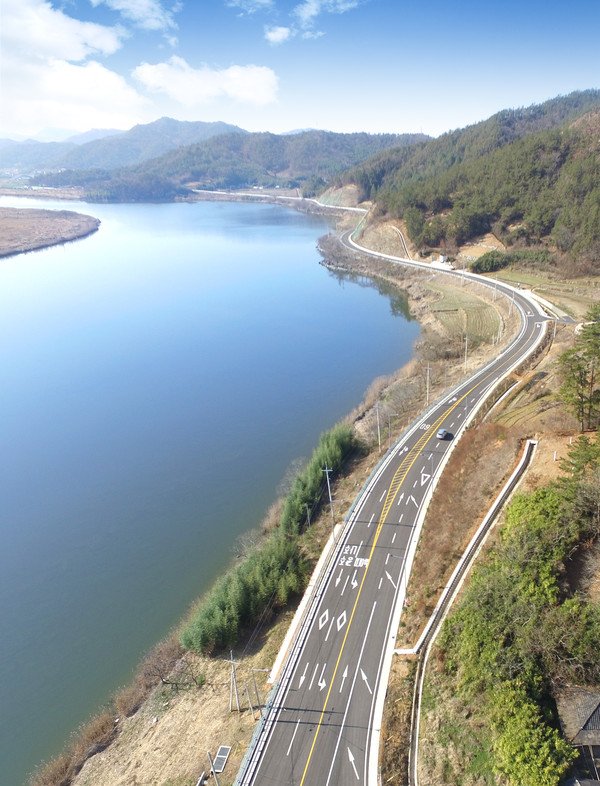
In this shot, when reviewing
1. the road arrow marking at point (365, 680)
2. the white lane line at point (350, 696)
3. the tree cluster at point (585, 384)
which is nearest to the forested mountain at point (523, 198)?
the tree cluster at point (585, 384)

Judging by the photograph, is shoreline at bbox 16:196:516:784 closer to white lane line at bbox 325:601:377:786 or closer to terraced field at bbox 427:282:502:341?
terraced field at bbox 427:282:502:341

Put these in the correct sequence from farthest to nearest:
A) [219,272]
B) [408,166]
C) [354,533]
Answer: [408,166], [219,272], [354,533]

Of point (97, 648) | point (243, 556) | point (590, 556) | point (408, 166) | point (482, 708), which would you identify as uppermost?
point (408, 166)

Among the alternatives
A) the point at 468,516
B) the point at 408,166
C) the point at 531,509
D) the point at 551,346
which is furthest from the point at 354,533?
the point at 408,166

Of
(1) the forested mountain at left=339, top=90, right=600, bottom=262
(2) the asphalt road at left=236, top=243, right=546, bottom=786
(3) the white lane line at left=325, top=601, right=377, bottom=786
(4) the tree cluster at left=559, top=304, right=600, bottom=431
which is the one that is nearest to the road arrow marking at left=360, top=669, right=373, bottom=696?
(2) the asphalt road at left=236, top=243, right=546, bottom=786

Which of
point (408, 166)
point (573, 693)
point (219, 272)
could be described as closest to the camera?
point (573, 693)

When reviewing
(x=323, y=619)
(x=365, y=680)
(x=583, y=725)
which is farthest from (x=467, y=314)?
(x=583, y=725)

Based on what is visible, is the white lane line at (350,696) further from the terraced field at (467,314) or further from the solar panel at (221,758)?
the terraced field at (467,314)

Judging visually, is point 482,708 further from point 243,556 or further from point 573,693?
point 243,556
